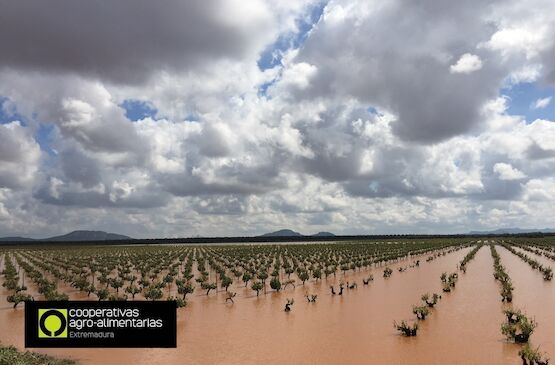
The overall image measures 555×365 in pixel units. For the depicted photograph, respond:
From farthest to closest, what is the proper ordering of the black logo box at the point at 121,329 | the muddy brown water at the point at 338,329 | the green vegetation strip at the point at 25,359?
the muddy brown water at the point at 338,329, the black logo box at the point at 121,329, the green vegetation strip at the point at 25,359

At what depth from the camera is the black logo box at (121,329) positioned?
16375 millimetres

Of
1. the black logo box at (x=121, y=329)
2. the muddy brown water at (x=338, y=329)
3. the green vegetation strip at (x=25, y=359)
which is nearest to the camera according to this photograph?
the green vegetation strip at (x=25, y=359)

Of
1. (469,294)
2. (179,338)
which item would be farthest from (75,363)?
(469,294)

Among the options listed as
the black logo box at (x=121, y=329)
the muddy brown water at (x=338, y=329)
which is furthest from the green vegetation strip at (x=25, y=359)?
the muddy brown water at (x=338, y=329)

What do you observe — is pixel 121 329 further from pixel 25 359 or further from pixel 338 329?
pixel 338 329

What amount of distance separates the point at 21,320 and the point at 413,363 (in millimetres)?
22055

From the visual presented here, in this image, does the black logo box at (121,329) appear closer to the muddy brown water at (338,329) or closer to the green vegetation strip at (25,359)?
the green vegetation strip at (25,359)

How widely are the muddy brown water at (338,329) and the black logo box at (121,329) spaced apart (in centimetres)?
97

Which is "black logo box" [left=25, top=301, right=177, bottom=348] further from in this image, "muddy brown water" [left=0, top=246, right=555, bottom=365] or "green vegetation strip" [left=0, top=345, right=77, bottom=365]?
"muddy brown water" [left=0, top=246, right=555, bottom=365]

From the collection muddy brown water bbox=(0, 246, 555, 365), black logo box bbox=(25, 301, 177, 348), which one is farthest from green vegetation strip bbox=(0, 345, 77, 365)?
muddy brown water bbox=(0, 246, 555, 365)

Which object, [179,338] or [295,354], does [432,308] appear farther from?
[179,338]

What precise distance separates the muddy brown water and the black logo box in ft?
3.19

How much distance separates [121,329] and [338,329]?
1074 centimetres

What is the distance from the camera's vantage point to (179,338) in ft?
71.2
